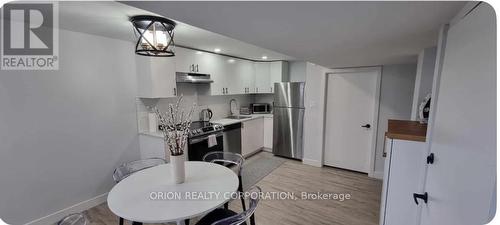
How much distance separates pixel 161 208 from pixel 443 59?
77.7 inches

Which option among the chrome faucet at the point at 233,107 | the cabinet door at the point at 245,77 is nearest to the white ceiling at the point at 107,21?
the cabinet door at the point at 245,77

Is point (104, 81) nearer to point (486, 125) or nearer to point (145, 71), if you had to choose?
point (145, 71)

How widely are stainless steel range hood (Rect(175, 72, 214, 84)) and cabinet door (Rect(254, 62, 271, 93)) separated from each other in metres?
1.62

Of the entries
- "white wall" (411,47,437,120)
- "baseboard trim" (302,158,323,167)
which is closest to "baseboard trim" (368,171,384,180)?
"baseboard trim" (302,158,323,167)

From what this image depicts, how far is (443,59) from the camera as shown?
1189 mm

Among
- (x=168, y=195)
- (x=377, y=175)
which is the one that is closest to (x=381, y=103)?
(x=377, y=175)

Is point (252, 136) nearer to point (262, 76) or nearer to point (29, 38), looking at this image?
point (262, 76)

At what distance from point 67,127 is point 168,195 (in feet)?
5.97

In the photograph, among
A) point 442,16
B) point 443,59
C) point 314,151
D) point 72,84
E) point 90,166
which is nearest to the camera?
point 442,16

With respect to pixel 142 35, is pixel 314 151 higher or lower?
lower

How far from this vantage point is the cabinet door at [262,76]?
5.10m

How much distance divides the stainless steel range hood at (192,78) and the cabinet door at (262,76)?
162cm

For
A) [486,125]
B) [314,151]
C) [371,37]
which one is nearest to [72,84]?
[371,37]

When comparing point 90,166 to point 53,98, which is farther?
point 90,166
